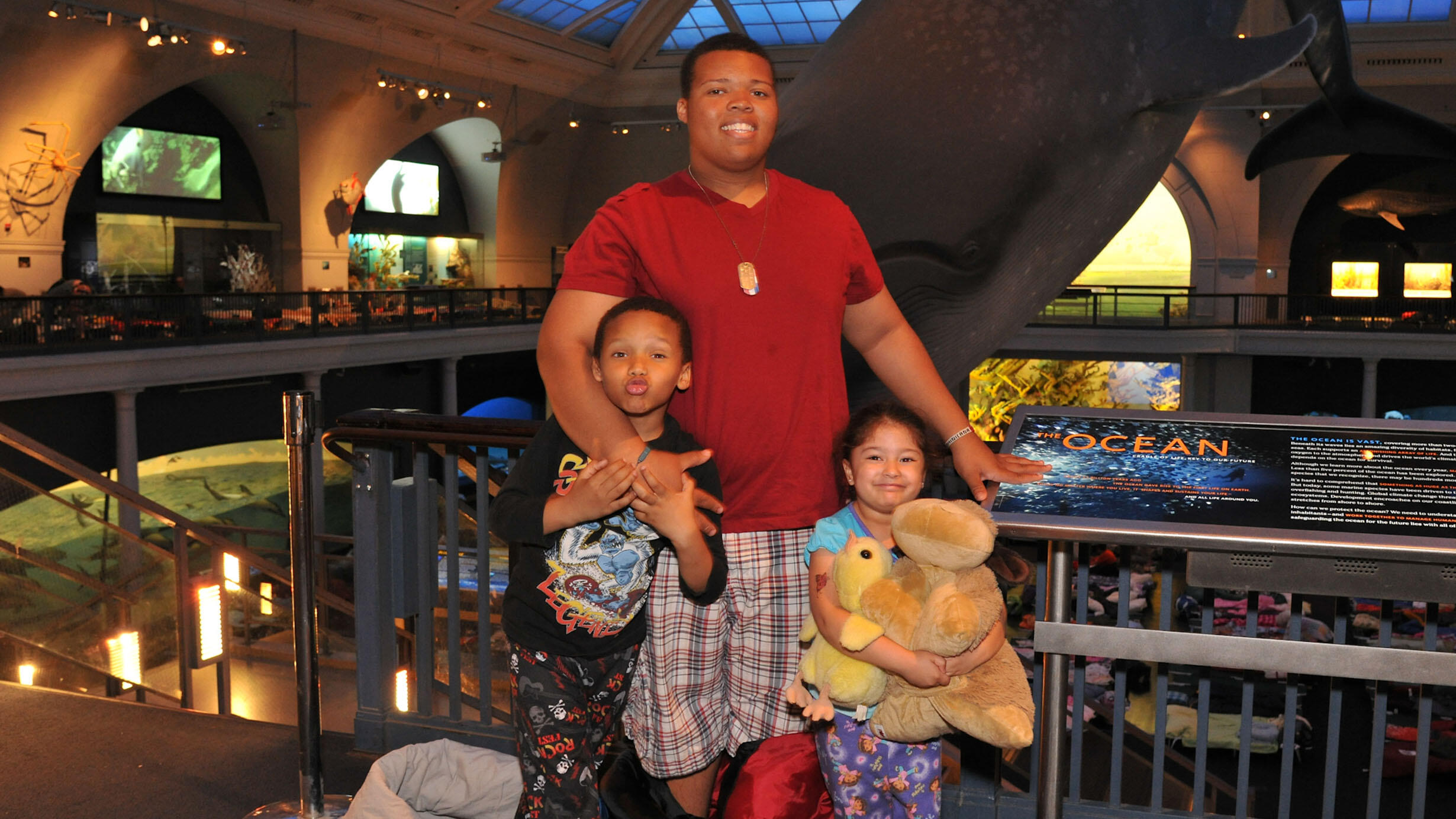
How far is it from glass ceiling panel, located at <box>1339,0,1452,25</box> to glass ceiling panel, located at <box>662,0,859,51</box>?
895cm

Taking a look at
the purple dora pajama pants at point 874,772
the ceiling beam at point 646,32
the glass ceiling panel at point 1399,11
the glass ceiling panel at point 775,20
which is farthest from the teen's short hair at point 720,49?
the ceiling beam at point 646,32

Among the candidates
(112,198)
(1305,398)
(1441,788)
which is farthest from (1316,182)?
(112,198)

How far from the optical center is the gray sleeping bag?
2.42 m

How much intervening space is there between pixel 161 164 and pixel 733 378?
1842 centimetres

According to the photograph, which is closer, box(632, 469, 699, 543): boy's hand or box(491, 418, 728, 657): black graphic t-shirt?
box(632, 469, 699, 543): boy's hand

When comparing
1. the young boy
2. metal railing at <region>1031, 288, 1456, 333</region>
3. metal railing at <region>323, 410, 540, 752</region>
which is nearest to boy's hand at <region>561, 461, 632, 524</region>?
the young boy

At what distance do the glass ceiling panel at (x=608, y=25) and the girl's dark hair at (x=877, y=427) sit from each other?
22.5 metres

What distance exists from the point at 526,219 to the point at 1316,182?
52.5 feet

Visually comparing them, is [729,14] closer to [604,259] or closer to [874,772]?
[604,259]

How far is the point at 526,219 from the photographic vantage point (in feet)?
Answer: 82.7

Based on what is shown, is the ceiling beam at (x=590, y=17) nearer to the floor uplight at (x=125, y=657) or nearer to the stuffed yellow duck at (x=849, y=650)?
the floor uplight at (x=125, y=657)

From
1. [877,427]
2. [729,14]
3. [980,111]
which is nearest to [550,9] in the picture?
[729,14]

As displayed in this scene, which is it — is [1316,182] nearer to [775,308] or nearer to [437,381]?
[437,381]

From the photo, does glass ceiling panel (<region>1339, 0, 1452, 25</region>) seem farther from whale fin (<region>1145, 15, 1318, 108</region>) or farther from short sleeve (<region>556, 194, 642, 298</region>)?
short sleeve (<region>556, 194, 642, 298</region>)
